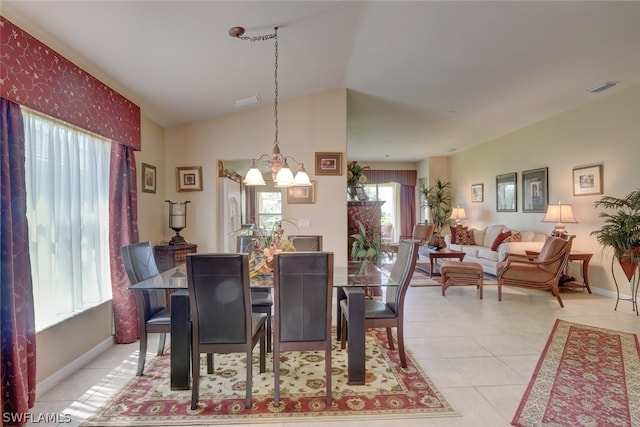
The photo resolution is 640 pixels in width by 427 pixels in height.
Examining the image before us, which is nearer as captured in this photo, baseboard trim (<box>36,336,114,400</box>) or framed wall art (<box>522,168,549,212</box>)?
baseboard trim (<box>36,336,114,400</box>)

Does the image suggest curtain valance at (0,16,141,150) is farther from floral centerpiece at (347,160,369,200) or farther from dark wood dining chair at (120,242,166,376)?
floral centerpiece at (347,160,369,200)

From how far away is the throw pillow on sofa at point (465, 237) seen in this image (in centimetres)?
709

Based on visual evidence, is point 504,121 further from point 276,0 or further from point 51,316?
point 51,316

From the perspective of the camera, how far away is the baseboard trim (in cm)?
222

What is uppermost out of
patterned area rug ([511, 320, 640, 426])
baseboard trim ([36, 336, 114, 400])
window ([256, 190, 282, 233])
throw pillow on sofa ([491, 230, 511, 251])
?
window ([256, 190, 282, 233])

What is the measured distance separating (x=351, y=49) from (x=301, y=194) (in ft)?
6.17

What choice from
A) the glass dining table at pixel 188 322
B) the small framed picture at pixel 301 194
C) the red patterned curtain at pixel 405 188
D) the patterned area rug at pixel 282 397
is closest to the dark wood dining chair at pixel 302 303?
the patterned area rug at pixel 282 397

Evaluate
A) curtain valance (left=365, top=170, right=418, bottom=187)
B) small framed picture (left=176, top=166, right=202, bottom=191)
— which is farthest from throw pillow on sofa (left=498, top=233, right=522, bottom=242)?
small framed picture (left=176, top=166, right=202, bottom=191)

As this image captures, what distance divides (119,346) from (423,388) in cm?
274

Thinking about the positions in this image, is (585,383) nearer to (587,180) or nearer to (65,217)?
(587,180)

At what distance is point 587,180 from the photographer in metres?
4.77

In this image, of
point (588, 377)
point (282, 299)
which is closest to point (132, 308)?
point (282, 299)

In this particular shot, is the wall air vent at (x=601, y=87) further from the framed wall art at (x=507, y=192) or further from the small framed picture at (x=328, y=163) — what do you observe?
the small framed picture at (x=328, y=163)

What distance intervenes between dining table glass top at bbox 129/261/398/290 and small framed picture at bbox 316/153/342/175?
1750mm
